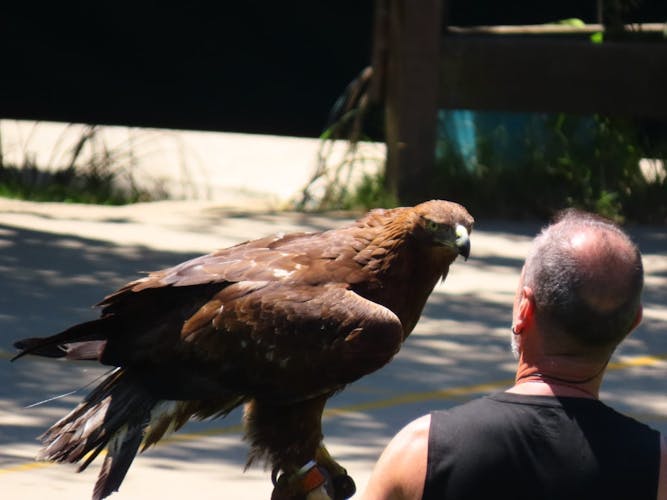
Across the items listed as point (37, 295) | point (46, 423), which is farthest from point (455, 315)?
point (46, 423)

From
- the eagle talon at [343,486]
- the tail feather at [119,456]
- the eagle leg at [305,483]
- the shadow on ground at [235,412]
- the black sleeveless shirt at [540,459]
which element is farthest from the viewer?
the shadow on ground at [235,412]

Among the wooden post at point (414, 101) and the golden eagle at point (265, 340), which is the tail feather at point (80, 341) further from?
the wooden post at point (414, 101)

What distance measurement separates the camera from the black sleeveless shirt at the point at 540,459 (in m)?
2.84

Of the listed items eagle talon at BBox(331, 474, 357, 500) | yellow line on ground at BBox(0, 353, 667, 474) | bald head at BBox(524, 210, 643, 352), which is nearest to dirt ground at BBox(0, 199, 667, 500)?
yellow line on ground at BBox(0, 353, 667, 474)

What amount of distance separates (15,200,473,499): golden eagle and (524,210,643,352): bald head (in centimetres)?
200

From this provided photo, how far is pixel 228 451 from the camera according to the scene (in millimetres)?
6188

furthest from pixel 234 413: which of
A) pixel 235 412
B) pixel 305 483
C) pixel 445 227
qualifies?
pixel 445 227

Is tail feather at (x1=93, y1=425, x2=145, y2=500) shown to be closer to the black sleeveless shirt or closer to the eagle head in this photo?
the eagle head

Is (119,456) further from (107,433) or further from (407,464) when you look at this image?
(407,464)

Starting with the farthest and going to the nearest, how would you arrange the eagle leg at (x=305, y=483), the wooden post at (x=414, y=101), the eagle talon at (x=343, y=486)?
the wooden post at (x=414, y=101) < the eagle talon at (x=343, y=486) < the eagle leg at (x=305, y=483)

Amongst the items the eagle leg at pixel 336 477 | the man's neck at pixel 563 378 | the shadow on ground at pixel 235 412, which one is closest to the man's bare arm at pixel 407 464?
the man's neck at pixel 563 378

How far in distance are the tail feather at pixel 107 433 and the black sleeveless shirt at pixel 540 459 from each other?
2.22 metres

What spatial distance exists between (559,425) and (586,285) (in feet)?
0.95

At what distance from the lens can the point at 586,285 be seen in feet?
9.31
